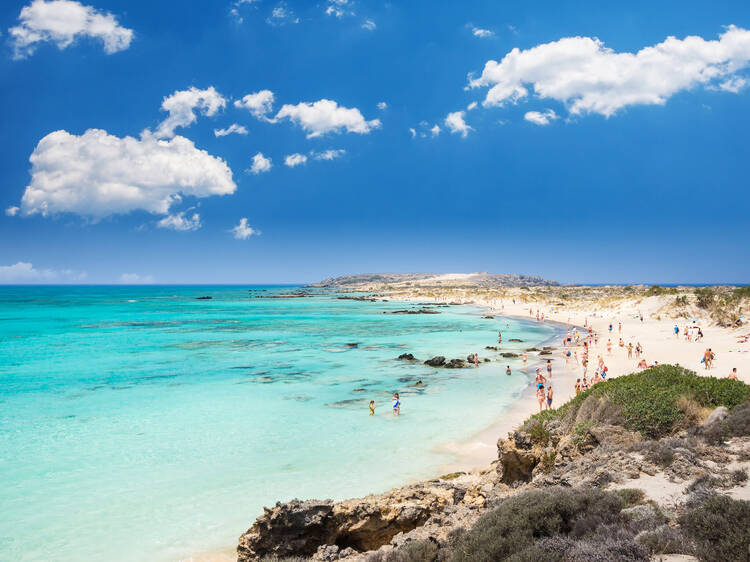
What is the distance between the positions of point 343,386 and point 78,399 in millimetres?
14080

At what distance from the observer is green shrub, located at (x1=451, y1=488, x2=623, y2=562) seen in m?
5.24

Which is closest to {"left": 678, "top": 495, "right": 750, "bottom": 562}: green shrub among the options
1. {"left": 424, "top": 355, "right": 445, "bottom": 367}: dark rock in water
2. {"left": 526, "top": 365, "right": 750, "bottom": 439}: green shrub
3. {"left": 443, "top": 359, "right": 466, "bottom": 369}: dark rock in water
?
{"left": 526, "top": 365, "right": 750, "bottom": 439}: green shrub

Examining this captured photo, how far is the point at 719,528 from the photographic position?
484 cm

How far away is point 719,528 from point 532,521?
6.70 ft

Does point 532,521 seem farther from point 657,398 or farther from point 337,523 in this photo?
point 657,398

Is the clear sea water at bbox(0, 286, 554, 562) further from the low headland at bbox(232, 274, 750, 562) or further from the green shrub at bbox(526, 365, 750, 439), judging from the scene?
the green shrub at bbox(526, 365, 750, 439)

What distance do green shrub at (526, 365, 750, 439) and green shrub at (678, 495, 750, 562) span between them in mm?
4482

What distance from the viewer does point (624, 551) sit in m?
4.80

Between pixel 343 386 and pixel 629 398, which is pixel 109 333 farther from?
pixel 629 398

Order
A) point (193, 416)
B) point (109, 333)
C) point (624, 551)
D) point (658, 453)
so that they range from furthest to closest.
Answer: point (109, 333) → point (193, 416) → point (658, 453) → point (624, 551)

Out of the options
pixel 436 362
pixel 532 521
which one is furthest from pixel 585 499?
pixel 436 362

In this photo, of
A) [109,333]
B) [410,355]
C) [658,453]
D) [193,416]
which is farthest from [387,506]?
[109,333]

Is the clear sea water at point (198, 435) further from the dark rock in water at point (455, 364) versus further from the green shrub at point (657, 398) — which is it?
the green shrub at point (657, 398)

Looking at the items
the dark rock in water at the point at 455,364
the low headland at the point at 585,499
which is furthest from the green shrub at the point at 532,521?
the dark rock in water at the point at 455,364
